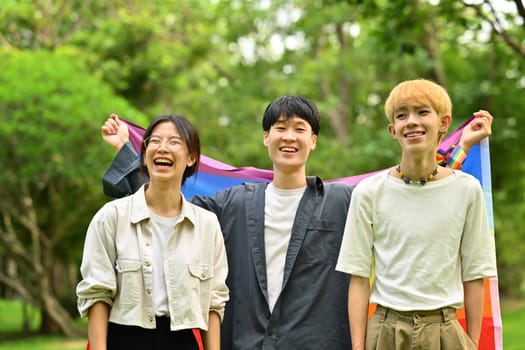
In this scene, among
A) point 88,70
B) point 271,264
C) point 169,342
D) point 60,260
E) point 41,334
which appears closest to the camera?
point 169,342

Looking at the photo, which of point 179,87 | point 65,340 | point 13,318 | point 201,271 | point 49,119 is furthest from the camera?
point 13,318

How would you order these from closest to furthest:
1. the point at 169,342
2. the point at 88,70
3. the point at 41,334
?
the point at 169,342 → the point at 88,70 → the point at 41,334

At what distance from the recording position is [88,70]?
14602 mm

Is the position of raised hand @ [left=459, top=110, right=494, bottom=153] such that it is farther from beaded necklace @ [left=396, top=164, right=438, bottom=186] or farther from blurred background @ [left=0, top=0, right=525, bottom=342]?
blurred background @ [left=0, top=0, right=525, bottom=342]

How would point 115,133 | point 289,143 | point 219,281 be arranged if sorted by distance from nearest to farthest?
point 219,281
point 289,143
point 115,133

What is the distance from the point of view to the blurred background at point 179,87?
13227mm

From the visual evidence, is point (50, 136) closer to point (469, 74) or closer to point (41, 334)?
point (41, 334)

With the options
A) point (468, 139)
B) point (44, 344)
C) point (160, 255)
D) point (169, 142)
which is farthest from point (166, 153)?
point (44, 344)

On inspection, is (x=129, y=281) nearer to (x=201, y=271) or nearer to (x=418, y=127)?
(x=201, y=271)

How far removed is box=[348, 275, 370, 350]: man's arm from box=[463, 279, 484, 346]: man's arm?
0.43m

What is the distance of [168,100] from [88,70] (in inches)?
123

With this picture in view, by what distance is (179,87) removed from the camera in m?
17.4

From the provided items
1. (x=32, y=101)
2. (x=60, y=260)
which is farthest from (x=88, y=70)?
(x=60, y=260)

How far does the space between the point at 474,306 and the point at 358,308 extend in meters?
0.49
